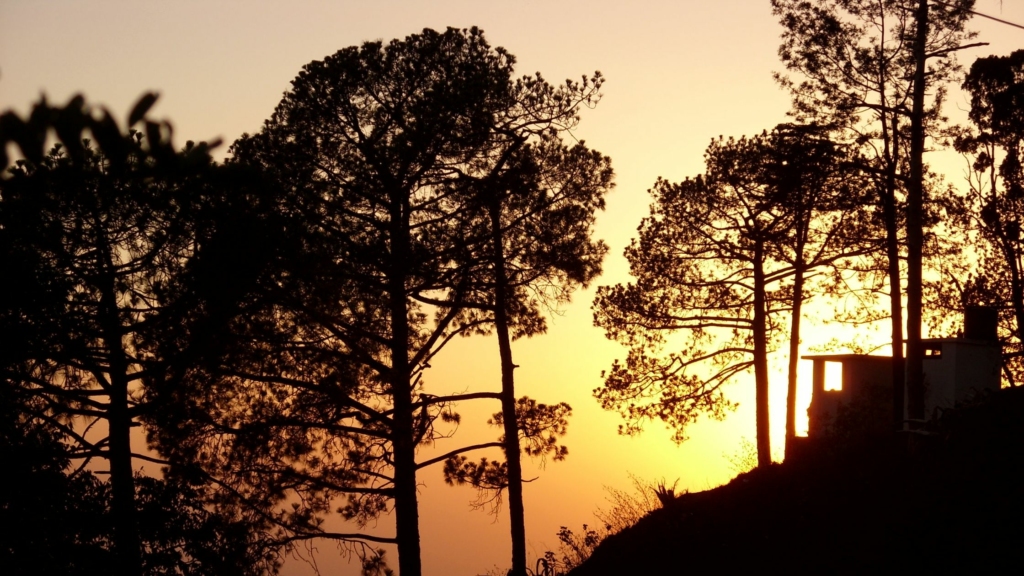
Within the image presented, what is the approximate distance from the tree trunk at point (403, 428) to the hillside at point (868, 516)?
3.94 meters

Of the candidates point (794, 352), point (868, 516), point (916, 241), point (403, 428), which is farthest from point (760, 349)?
point (868, 516)

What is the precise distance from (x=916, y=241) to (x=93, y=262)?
1329cm

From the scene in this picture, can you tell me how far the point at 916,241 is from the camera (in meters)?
17.9

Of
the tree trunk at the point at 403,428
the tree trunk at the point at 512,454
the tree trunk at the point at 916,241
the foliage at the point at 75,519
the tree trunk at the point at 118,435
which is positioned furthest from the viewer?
the tree trunk at the point at 512,454

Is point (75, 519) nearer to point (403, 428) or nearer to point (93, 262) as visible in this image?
point (93, 262)

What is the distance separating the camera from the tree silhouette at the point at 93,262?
7.91 ft

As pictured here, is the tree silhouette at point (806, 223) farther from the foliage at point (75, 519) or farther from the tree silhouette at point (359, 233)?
the foliage at point (75, 519)

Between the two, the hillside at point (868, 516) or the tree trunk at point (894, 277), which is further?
the tree trunk at point (894, 277)

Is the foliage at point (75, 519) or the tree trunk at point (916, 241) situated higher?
the tree trunk at point (916, 241)

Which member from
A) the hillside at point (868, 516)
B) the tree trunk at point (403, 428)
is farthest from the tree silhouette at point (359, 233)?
the hillside at point (868, 516)

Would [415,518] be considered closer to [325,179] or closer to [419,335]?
[419,335]

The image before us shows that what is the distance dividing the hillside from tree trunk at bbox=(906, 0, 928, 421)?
32.7 inches

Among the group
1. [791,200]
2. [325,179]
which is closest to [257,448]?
[325,179]

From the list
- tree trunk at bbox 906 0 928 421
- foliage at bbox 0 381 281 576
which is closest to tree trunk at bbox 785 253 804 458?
tree trunk at bbox 906 0 928 421
